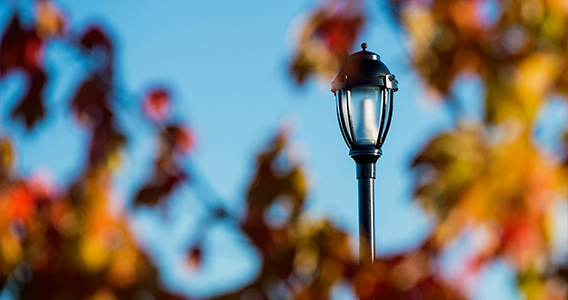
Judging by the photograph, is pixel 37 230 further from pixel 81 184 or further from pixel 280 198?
pixel 280 198

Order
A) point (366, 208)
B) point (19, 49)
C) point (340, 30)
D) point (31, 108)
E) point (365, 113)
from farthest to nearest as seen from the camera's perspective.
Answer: point (365, 113) → point (366, 208) → point (340, 30) → point (19, 49) → point (31, 108)

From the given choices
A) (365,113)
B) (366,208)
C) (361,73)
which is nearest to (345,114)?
(365,113)

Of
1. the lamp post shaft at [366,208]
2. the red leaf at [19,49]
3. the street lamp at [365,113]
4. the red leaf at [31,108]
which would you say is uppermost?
the red leaf at [19,49]

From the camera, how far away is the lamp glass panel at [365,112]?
17.9 feet

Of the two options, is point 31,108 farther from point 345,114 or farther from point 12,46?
point 345,114

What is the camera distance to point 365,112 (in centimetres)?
546

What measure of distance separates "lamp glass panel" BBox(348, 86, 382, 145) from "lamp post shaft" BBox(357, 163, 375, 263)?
19 centimetres

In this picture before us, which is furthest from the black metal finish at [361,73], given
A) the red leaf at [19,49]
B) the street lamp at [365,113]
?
the red leaf at [19,49]

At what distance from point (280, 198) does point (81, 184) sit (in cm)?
139

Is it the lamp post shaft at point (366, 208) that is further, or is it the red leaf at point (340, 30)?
the lamp post shaft at point (366, 208)

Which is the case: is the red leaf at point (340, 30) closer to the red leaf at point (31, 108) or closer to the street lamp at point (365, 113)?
the street lamp at point (365, 113)

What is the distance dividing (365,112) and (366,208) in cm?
65

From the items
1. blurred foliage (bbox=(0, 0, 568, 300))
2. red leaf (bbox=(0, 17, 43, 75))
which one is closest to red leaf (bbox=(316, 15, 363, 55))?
blurred foliage (bbox=(0, 0, 568, 300))

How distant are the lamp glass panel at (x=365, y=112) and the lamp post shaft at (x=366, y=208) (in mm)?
191
